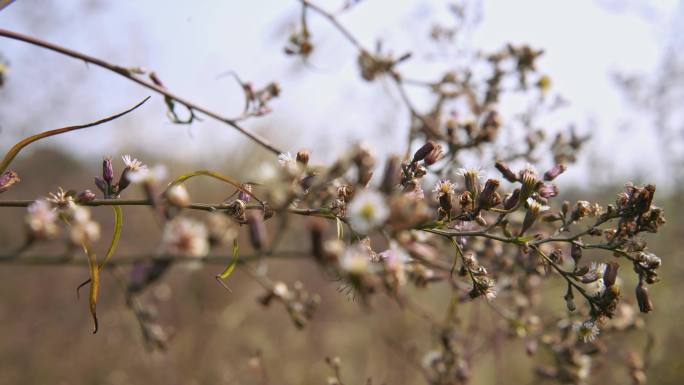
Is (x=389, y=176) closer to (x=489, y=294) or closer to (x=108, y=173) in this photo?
(x=489, y=294)

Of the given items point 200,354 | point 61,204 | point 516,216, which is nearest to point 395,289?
point 61,204

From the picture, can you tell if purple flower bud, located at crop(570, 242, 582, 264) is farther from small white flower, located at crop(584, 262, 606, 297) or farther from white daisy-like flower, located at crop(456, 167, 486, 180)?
white daisy-like flower, located at crop(456, 167, 486, 180)

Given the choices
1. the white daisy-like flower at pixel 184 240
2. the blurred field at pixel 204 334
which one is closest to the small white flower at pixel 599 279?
the white daisy-like flower at pixel 184 240

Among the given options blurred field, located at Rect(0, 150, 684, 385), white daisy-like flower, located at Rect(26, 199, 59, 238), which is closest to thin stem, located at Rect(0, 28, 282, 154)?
white daisy-like flower, located at Rect(26, 199, 59, 238)

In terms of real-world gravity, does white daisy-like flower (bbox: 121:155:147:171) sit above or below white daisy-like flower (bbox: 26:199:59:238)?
above

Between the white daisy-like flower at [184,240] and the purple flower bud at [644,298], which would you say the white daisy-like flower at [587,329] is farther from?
the white daisy-like flower at [184,240]

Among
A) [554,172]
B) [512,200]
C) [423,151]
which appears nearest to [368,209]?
[423,151]
